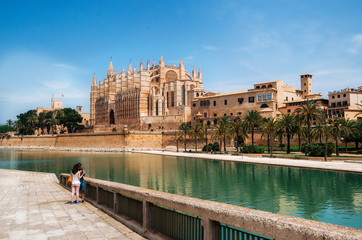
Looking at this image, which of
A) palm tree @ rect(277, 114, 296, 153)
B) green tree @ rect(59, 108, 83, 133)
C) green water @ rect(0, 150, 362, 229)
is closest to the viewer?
green water @ rect(0, 150, 362, 229)

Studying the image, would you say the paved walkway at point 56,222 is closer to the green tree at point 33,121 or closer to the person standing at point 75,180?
the person standing at point 75,180

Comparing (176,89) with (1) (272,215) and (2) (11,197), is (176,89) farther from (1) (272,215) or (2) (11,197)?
(1) (272,215)

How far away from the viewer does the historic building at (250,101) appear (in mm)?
55875

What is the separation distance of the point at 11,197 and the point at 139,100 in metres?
68.0

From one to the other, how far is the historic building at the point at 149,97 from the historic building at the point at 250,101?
5.11 meters

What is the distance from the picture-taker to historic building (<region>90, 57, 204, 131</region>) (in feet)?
236

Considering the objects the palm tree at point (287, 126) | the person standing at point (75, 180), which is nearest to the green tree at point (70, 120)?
the palm tree at point (287, 126)

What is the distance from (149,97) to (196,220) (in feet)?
247

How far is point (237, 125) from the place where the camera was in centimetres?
4262

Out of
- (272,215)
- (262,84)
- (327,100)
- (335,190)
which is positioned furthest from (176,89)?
(272,215)

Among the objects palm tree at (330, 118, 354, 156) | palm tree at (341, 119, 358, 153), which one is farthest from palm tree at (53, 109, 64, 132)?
palm tree at (341, 119, 358, 153)

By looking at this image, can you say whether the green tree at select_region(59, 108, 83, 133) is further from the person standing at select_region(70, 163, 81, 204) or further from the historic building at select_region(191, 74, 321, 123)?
the person standing at select_region(70, 163, 81, 204)

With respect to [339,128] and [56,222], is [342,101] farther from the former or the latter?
[56,222]

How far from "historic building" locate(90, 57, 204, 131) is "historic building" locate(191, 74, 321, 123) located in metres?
5.11
